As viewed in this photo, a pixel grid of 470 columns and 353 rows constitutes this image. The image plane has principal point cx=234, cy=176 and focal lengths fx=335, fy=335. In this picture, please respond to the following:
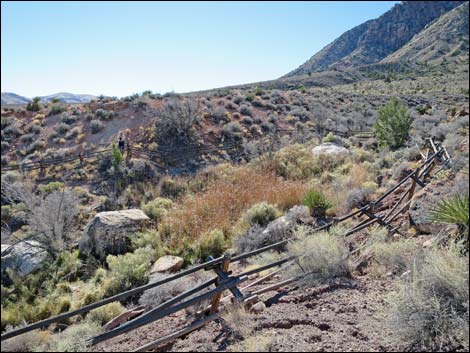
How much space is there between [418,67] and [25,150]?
59.5 meters

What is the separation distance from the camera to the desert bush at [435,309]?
317cm

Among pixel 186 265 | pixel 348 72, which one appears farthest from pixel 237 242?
pixel 348 72

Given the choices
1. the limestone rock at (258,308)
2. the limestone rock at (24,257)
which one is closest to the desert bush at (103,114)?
the limestone rock at (24,257)

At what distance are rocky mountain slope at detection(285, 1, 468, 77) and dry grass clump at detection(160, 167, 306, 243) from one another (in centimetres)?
5826

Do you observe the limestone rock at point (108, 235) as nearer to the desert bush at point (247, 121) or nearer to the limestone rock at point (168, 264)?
the limestone rock at point (168, 264)

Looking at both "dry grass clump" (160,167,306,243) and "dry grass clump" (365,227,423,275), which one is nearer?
"dry grass clump" (365,227,423,275)

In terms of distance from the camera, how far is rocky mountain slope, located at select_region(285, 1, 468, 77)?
69.2m

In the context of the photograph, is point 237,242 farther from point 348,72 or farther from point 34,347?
point 348,72

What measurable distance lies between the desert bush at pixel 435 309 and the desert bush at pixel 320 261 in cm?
137

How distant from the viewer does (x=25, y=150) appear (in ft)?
75.4

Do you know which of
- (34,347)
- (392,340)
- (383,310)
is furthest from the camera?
(383,310)

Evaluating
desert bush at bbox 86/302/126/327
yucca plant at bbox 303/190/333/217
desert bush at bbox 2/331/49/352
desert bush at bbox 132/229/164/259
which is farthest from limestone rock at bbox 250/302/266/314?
desert bush at bbox 132/229/164/259

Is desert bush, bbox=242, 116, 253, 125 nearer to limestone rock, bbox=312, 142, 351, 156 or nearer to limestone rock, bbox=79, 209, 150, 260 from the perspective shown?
limestone rock, bbox=312, 142, 351, 156

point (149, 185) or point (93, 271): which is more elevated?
point (149, 185)
